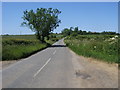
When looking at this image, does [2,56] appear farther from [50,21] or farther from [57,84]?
[50,21]

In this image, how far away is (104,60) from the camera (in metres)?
19.5

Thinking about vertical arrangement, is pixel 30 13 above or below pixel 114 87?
above

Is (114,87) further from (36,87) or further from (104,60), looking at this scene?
(104,60)

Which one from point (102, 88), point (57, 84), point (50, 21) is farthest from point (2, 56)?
point (50, 21)

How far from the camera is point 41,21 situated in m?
69.8

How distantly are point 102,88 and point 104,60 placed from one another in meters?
10.5

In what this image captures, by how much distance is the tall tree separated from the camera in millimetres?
69812

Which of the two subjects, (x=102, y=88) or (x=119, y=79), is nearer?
(x=102, y=88)

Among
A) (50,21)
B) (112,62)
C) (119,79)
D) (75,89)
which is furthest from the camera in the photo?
(50,21)

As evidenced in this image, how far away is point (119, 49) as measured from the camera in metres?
20.6

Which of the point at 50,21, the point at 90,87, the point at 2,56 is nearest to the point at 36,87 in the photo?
the point at 90,87

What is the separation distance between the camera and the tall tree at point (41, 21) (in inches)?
2749

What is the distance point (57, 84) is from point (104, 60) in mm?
10216

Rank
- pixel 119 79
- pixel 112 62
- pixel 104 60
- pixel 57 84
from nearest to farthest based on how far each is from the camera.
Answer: pixel 57 84
pixel 119 79
pixel 112 62
pixel 104 60
